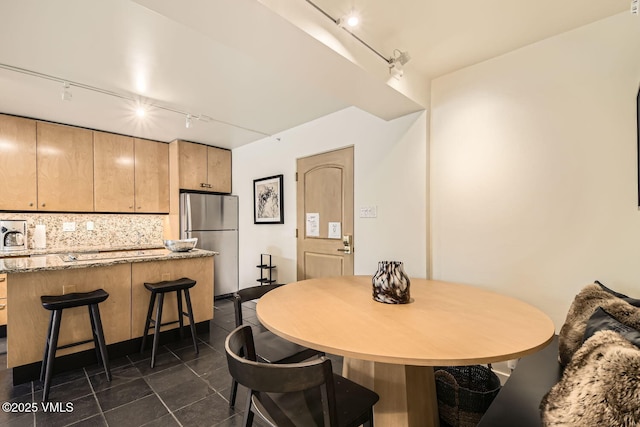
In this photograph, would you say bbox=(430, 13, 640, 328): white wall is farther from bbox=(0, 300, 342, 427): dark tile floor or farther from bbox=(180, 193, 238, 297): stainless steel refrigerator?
bbox=(180, 193, 238, 297): stainless steel refrigerator

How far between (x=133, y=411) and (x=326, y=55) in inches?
102

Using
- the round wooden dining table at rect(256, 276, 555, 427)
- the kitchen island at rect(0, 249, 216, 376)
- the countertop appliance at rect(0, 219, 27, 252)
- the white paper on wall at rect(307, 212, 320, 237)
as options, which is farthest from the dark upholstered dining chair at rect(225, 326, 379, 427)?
the countertop appliance at rect(0, 219, 27, 252)

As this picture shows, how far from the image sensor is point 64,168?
3568 mm

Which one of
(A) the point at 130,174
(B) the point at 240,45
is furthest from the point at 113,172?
(B) the point at 240,45

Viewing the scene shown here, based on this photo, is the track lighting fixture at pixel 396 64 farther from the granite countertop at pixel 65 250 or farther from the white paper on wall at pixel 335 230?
the granite countertop at pixel 65 250

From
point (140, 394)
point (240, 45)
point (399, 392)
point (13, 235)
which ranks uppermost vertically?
point (240, 45)

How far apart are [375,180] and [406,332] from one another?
1842 millimetres

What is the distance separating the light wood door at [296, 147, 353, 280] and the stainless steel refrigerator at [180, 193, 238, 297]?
1579 millimetres

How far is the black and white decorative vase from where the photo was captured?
1.52m

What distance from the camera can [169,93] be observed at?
268 cm

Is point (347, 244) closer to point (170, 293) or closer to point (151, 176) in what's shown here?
point (170, 293)

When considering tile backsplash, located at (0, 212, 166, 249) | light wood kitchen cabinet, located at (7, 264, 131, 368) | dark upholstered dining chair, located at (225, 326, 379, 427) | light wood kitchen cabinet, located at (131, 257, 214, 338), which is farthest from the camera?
tile backsplash, located at (0, 212, 166, 249)

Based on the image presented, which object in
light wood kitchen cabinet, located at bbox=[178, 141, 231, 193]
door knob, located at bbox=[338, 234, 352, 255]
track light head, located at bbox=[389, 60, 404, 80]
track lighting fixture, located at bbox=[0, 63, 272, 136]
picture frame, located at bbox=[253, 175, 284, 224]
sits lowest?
door knob, located at bbox=[338, 234, 352, 255]

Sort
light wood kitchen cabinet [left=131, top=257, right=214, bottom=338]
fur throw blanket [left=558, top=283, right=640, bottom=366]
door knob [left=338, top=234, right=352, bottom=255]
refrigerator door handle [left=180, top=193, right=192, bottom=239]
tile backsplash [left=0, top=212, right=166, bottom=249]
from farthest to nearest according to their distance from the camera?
refrigerator door handle [left=180, top=193, right=192, bottom=239] → tile backsplash [left=0, top=212, right=166, bottom=249] → door knob [left=338, top=234, right=352, bottom=255] → light wood kitchen cabinet [left=131, top=257, right=214, bottom=338] → fur throw blanket [left=558, top=283, right=640, bottom=366]
